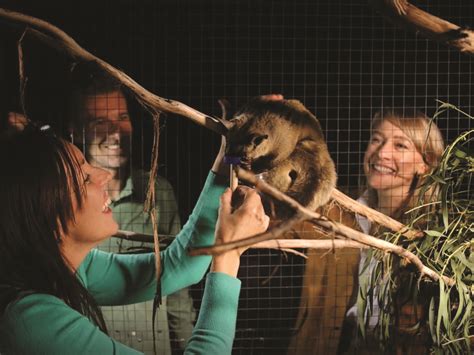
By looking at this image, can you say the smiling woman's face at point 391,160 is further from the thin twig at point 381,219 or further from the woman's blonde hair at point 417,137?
the thin twig at point 381,219

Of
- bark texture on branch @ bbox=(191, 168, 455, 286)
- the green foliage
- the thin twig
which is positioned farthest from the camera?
the thin twig

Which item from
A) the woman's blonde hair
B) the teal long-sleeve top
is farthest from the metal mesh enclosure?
the teal long-sleeve top

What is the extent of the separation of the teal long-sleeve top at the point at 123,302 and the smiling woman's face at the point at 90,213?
173mm

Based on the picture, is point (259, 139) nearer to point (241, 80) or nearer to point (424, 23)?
point (424, 23)

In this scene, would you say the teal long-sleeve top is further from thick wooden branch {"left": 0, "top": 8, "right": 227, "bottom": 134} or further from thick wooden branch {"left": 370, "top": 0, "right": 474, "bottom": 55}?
thick wooden branch {"left": 370, "top": 0, "right": 474, "bottom": 55}

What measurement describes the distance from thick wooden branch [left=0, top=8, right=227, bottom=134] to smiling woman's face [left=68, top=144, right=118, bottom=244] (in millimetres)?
349

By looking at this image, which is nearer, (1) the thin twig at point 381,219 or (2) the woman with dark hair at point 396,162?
(1) the thin twig at point 381,219

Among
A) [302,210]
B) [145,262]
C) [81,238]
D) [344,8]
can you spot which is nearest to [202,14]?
[344,8]

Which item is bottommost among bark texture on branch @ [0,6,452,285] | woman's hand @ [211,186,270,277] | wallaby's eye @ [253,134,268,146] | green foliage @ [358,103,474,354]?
green foliage @ [358,103,474,354]

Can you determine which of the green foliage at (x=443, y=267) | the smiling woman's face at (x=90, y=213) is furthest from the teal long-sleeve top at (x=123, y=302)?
the green foliage at (x=443, y=267)

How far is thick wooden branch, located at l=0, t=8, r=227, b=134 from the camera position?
4.87 feet

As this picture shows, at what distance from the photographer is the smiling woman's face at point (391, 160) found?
2.47 m

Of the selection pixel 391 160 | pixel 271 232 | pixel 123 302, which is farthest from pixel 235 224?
pixel 391 160

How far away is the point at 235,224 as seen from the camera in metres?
1.16
